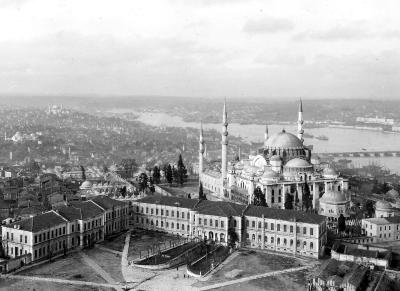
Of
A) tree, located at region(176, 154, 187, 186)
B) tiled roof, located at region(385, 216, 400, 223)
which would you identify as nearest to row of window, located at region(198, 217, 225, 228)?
tiled roof, located at region(385, 216, 400, 223)

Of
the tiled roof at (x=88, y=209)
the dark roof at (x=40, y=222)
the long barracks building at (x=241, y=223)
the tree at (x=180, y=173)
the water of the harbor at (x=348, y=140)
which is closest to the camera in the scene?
the dark roof at (x=40, y=222)

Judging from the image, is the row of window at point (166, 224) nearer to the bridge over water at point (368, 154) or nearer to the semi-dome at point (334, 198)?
the semi-dome at point (334, 198)

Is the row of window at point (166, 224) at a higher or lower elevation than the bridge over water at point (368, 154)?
higher

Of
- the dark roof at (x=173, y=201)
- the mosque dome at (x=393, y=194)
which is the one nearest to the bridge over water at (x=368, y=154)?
the mosque dome at (x=393, y=194)

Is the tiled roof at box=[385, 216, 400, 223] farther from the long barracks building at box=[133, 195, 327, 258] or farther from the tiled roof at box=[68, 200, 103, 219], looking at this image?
the tiled roof at box=[68, 200, 103, 219]

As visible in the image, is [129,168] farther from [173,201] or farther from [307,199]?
[173,201]

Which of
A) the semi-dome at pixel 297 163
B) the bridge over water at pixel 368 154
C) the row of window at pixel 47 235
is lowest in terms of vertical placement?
the bridge over water at pixel 368 154

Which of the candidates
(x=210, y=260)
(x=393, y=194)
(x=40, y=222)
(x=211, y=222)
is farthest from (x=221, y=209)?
(x=393, y=194)
